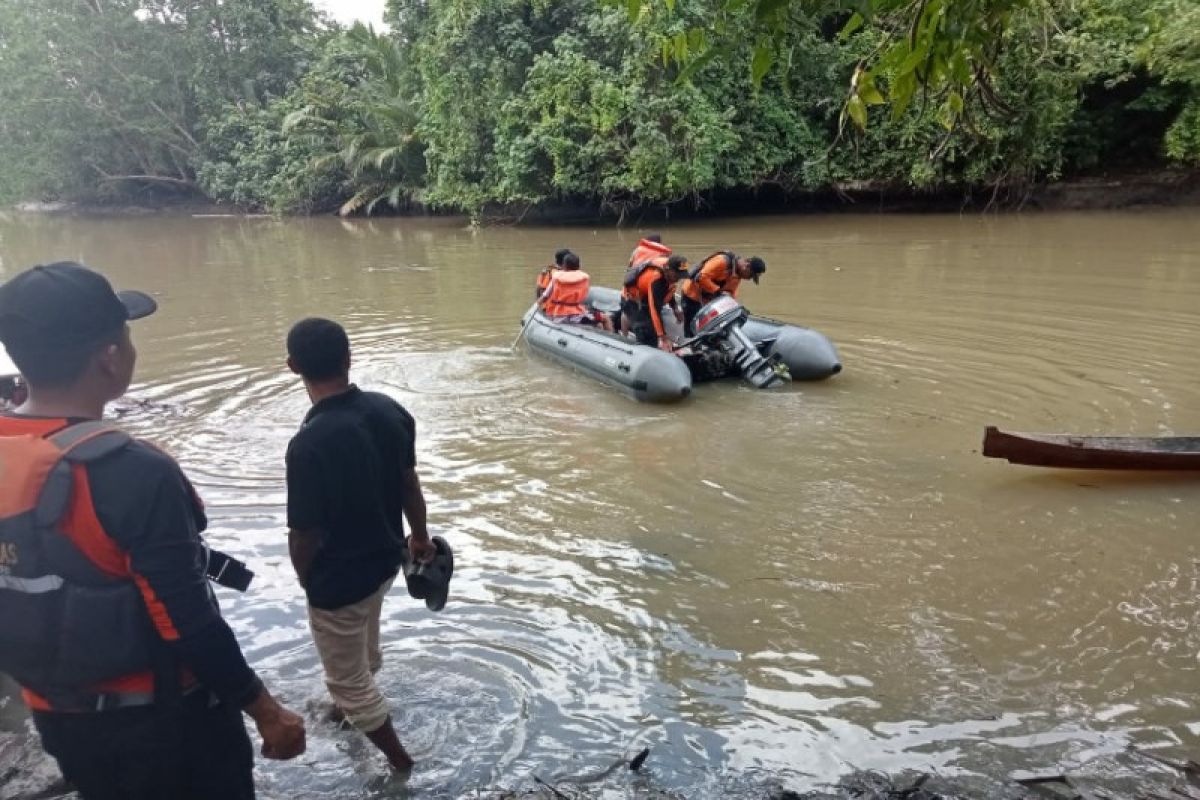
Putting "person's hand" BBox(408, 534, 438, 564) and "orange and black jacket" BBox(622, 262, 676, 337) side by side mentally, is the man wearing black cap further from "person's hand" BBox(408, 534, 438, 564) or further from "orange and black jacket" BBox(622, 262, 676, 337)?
"orange and black jacket" BBox(622, 262, 676, 337)

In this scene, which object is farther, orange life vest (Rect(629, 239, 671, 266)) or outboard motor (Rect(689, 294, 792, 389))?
orange life vest (Rect(629, 239, 671, 266))

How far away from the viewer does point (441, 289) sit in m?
13.9

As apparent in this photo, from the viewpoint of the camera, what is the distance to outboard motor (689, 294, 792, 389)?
7.98 m

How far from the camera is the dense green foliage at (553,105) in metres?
18.4

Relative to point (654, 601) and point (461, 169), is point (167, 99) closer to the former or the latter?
point (461, 169)

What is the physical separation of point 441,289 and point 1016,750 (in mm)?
11796

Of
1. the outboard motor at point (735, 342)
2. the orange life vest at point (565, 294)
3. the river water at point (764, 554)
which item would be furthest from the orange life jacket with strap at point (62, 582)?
the orange life vest at point (565, 294)

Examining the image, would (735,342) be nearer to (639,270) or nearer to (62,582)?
(639,270)

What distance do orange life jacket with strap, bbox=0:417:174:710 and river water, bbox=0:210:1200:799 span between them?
140 centimetres

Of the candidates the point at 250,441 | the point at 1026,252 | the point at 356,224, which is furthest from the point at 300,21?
the point at 250,441

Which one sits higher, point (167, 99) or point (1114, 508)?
point (167, 99)

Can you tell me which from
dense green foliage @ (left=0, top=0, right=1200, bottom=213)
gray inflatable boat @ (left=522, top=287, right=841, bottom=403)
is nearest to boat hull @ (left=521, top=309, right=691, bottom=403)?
gray inflatable boat @ (left=522, top=287, right=841, bottom=403)

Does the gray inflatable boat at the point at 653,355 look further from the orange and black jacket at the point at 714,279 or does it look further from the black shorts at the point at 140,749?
the black shorts at the point at 140,749

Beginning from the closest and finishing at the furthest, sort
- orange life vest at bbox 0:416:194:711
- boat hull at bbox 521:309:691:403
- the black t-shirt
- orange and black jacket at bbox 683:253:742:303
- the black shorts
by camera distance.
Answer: orange life vest at bbox 0:416:194:711 < the black shorts < the black t-shirt < boat hull at bbox 521:309:691:403 < orange and black jacket at bbox 683:253:742:303
